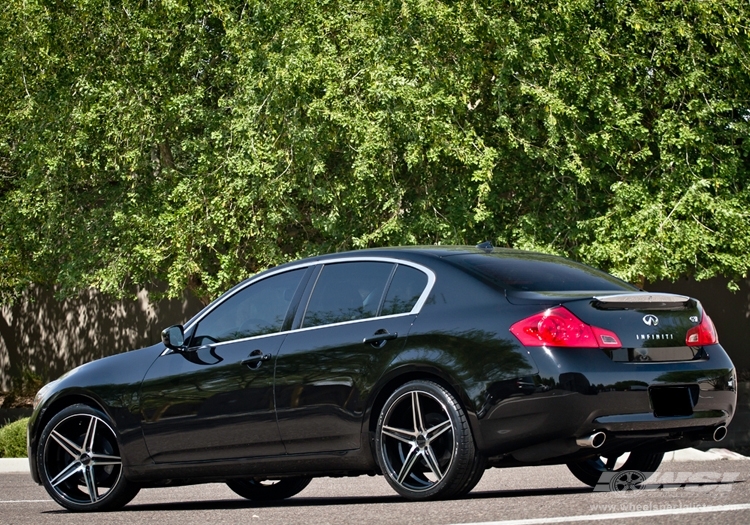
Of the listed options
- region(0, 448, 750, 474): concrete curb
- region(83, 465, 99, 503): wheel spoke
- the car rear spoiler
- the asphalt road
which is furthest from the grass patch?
the car rear spoiler

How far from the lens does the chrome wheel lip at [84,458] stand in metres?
8.40

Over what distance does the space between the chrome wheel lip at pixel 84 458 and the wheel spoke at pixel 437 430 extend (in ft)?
8.37

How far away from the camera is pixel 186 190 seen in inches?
735

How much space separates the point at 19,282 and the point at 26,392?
19.9 feet

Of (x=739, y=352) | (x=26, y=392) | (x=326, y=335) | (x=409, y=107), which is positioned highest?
(x=409, y=107)

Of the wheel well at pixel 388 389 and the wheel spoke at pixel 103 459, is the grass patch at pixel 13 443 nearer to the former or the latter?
the wheel spoke at pixel 103 459

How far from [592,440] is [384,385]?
1.31 m

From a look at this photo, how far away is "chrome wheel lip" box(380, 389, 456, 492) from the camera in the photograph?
6883 mm

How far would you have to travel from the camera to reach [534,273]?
740 centimetres

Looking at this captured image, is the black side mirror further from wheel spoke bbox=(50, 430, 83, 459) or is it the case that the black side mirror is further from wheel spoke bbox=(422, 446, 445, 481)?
wheel spoke bbox=(422, 446, 445, 481)

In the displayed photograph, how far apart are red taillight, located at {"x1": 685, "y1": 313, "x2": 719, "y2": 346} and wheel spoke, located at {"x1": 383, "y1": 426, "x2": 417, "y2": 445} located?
1.73m

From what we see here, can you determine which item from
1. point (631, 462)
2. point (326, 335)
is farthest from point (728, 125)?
point (326, 335)

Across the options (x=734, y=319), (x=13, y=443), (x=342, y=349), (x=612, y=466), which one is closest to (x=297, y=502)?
(x=342, y=349)

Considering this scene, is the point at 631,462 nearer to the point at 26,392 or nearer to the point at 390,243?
the point at 390,243
